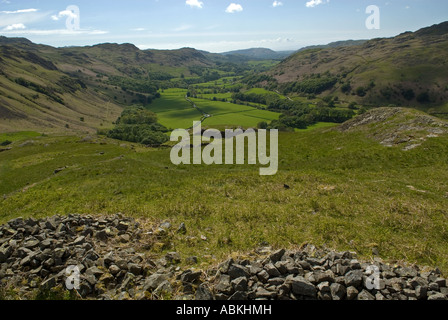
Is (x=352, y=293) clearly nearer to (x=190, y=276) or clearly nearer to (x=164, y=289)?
(x=190, y=276)

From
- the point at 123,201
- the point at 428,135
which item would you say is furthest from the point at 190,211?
the point at 428,135

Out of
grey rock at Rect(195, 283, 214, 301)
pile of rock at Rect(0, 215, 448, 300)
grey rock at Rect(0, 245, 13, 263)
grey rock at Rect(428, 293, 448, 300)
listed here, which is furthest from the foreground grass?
grey rock at Rect(0, 245, 13, 263)

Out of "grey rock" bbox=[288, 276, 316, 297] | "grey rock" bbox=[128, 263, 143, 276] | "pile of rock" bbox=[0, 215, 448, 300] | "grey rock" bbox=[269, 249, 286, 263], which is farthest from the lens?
"grey rock" bbox=[269, 249, 286, 263]

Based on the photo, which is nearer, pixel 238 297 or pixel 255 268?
pixel 238 297

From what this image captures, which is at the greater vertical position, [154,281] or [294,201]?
[154,281]

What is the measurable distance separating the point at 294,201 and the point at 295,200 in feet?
0.81

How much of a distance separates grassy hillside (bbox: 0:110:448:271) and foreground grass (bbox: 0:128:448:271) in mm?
81

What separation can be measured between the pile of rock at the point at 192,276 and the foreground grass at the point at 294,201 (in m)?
2.76

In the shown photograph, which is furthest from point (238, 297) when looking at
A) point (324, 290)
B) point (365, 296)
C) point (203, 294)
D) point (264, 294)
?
point (365, 296)

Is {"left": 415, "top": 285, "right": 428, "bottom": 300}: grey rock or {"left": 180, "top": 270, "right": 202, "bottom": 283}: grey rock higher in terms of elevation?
{"left": 415, "top": 285, "right": 428, "bottom": 300}: grey rock

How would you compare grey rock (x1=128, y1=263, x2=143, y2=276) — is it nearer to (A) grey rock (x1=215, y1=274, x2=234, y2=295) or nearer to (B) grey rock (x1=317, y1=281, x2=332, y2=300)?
(A) grey rock (x1=215, y1=274, x2=234, y2=295)

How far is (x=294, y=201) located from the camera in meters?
24.1

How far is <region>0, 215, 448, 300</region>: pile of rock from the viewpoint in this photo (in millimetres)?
10117

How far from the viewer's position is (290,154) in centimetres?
4666
